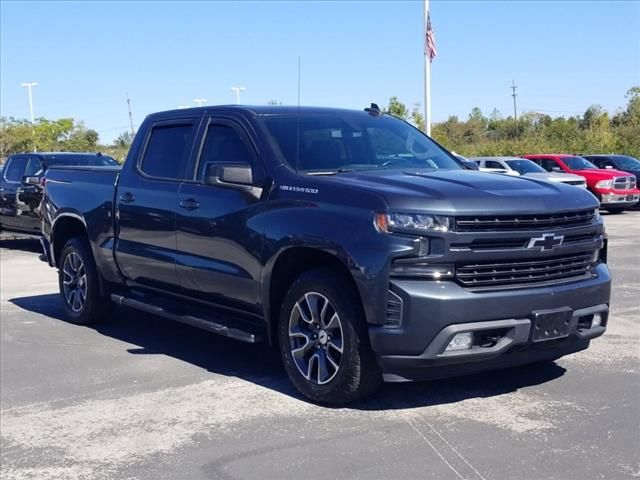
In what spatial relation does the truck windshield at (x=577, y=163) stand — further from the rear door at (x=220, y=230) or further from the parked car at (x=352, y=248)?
the rear door at (x=220, y=230)

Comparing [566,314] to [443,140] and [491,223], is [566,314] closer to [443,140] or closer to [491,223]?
[491,223]

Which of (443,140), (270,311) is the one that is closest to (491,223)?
(270,311)

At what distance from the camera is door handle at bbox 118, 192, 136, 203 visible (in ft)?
22.9

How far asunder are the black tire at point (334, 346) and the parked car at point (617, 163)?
20577mm

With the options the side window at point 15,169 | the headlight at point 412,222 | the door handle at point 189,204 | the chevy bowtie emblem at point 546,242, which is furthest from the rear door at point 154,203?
the side window at point 15,169

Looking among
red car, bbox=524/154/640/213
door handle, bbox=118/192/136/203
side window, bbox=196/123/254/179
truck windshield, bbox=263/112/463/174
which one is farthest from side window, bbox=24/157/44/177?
red car, bbox=524/154/640/213

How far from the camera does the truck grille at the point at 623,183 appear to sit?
21756mm

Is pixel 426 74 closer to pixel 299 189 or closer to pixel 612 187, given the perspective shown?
pixel 612 187

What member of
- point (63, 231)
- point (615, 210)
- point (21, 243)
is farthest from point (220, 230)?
point (615, 210)

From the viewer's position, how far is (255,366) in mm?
6367

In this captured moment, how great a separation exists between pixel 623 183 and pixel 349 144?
58.1ft

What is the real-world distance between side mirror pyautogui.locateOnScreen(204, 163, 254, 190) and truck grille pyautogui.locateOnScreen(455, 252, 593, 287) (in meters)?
1.71

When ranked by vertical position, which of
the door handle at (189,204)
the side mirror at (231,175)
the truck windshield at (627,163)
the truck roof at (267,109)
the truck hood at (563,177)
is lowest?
the truck hood at (563,177)

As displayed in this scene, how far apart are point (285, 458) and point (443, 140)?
42.1 meters
